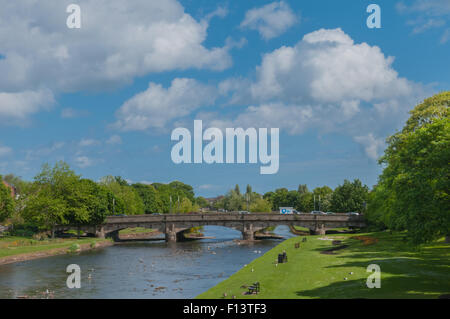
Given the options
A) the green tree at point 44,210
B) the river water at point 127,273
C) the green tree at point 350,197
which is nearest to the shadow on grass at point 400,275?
the river water at point 127,273

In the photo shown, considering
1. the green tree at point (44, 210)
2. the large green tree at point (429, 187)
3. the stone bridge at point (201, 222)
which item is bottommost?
the stone bridge at point (201, 222)

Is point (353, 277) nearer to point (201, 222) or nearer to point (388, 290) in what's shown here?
point (388, 290)

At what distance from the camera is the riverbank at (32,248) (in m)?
77.1

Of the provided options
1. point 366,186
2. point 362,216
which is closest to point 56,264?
point 362,216

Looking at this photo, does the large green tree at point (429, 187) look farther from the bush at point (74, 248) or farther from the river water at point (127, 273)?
the bush at point (74, 248)

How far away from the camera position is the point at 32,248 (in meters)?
85.4

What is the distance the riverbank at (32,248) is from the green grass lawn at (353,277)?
44.9 m

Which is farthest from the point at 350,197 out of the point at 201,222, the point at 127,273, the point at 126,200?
the point at 127,273

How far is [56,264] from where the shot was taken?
7350cm

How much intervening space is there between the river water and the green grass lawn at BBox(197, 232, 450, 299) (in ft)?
26.5
